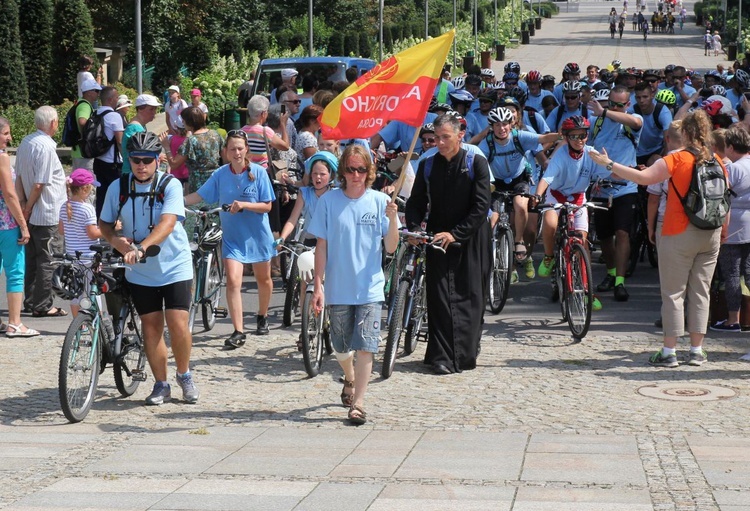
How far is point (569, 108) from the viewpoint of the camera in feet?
56.2

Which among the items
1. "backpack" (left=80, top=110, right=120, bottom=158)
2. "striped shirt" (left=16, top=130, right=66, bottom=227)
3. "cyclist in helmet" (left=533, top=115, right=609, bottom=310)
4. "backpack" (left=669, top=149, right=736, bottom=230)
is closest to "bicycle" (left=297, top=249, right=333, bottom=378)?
"backpack" (left=669, top=149, right=736, bottom=230)

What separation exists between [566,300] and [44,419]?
15.4 feet

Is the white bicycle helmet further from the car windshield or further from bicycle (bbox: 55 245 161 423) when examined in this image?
the car windshield

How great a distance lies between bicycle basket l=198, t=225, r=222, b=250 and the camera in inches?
439

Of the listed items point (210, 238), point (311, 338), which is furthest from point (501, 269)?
point (311, 338)

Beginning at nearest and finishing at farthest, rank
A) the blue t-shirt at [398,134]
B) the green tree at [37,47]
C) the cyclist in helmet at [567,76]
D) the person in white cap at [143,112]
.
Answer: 1. the person in white cap at [143,112]
2. the blue t-shirt at [398,134]
3. the cyclist in helmet at [567,76]
4. the green tree at [37,47]

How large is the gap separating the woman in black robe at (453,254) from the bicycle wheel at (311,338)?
81cm

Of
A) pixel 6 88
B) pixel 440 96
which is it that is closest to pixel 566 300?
pixel 440 96

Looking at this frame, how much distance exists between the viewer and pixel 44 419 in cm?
864

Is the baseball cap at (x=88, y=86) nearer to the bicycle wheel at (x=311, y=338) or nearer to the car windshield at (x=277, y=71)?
the bicycle wheel at (x=311, y=338)

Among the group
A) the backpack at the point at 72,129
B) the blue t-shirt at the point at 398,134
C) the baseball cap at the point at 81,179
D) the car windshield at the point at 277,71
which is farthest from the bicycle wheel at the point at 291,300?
the car windshield at the point at 277,71

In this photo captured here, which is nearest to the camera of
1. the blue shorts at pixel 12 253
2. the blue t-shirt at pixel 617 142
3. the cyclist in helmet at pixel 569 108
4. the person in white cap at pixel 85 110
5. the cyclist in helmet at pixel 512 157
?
the blue shorts at pixel 12 253

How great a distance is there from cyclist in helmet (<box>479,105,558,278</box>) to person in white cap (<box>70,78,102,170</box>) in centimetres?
465

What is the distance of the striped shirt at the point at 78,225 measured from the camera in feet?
35.5
